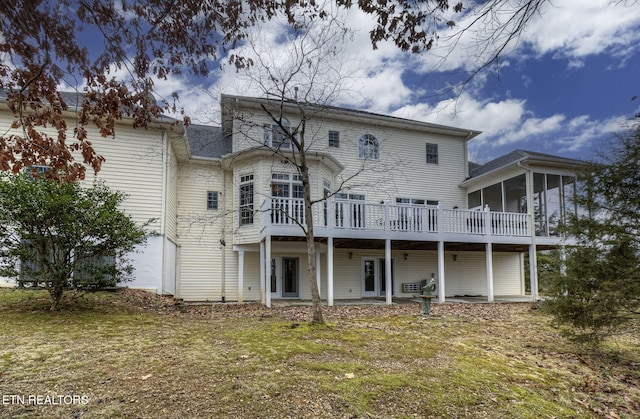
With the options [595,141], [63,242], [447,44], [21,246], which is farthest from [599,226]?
[21,246]

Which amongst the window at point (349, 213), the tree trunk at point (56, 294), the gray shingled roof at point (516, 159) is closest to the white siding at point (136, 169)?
the tree trunk at point (56, 294)

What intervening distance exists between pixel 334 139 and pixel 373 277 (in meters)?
6.18

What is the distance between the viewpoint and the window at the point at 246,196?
14773 mm

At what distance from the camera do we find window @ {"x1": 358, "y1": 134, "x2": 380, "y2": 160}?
1717cm

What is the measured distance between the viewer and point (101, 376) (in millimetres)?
4445

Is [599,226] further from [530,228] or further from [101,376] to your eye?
[530,228]

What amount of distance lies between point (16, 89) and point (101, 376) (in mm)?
3465

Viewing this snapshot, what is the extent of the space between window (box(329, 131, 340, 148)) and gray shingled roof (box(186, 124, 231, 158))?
170 inches

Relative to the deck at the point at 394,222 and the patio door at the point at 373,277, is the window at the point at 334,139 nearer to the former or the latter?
the deck at the point at 394,222

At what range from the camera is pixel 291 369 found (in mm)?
4918

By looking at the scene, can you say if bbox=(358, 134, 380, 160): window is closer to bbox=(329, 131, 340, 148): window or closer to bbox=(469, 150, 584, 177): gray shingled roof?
bbox=(329, 131, 340, 148): window

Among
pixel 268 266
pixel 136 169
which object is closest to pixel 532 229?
pixel 268 266

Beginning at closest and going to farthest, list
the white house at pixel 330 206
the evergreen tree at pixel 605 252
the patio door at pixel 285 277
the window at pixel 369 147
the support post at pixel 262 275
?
the evergreen tree at pixel 605 252 < the white house at pixel 330 206 < the support post at pixel 262 275 < the patio door at pixel 285 277 < the window at pixel 369 147

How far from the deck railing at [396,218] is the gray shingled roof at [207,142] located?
13.2 ft
